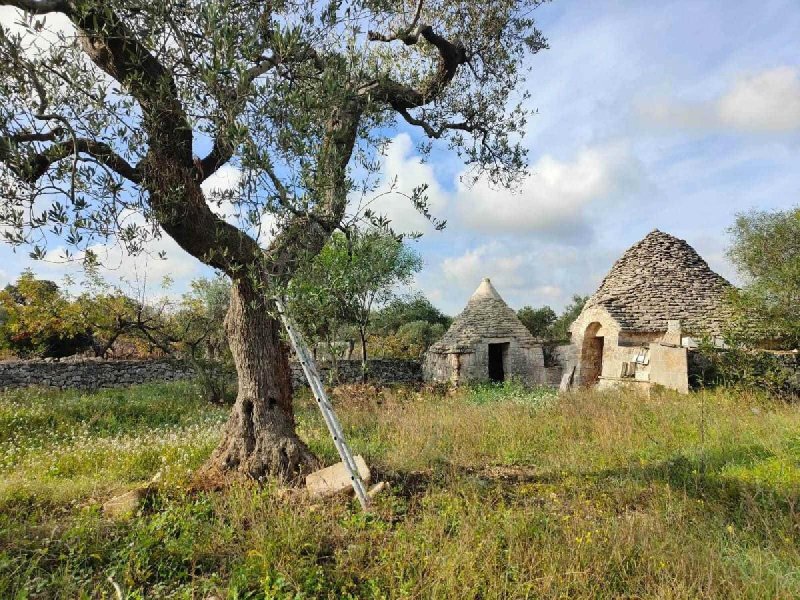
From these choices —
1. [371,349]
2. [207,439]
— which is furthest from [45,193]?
[371,349]

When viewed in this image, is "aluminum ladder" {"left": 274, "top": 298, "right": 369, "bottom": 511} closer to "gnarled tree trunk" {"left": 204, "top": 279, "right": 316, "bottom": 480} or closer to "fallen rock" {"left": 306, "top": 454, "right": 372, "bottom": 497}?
"fallen rock" {"left": 306, "top": 454, "right": 372, "bottom": 497}

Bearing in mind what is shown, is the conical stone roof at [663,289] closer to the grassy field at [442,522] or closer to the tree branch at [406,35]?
the grassy field at [442,522]

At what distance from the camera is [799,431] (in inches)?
352

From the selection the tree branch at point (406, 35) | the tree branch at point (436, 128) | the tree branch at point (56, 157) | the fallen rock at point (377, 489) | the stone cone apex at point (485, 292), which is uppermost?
the tree branch at point (406, 35)

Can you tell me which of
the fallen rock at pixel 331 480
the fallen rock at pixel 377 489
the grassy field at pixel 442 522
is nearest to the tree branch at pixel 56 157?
the grassy field at pixel 442 522

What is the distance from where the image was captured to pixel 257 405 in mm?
6359

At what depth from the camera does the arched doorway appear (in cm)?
2016

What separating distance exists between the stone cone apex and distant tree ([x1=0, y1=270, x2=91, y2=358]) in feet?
52.5

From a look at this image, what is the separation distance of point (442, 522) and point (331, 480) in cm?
149

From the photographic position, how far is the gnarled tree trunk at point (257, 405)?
6230mm

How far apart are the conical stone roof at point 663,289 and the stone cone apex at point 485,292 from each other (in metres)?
3.98

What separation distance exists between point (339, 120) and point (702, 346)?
1382cm

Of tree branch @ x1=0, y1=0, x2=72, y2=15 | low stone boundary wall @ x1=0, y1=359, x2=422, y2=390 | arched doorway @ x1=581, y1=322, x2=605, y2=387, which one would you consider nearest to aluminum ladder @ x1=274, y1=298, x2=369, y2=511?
tree branch @ x1=0, y1=0, x2=72, y2=15

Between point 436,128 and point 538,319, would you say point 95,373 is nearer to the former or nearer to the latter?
point 436,128
